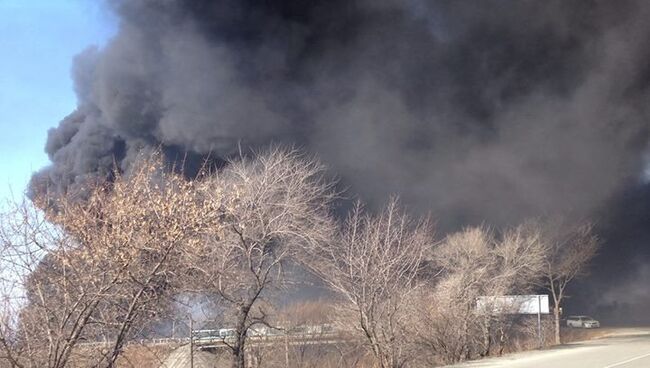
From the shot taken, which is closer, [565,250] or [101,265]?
[101,265]

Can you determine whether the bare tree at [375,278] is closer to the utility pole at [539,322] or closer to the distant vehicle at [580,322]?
the utility pole at [539,322]

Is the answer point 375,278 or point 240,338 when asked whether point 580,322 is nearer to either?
point 375,278

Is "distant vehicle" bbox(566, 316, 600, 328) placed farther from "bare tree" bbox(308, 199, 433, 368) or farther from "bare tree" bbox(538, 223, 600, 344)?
"bare tree" bbox(308, 199, 433, 368)

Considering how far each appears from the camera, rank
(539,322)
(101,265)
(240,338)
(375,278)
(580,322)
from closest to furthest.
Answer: (101,265)
(240,338)
(375,278)
(539,322)
(580,322)

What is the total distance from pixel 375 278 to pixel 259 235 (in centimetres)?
411

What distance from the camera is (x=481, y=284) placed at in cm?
2308

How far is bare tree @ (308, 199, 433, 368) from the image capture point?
17.6 metres

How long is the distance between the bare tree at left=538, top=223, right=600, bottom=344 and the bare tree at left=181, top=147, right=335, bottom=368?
79.9 ft

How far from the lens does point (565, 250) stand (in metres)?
38.5

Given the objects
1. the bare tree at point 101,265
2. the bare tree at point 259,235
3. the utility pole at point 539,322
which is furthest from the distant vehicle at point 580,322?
the bare tree at point 101,265

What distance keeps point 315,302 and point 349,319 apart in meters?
2.61

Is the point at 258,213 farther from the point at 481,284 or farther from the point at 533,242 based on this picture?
the point at 533,242

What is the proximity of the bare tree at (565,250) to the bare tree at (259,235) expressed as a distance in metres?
24.3

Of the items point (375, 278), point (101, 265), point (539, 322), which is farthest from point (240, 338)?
point (539, 322)
